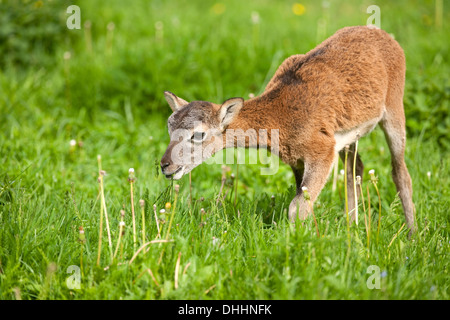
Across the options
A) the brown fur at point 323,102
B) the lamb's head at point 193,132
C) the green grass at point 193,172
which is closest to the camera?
the green grass at point 193,172

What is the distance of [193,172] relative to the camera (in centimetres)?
571

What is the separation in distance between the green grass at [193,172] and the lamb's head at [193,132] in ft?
0.60

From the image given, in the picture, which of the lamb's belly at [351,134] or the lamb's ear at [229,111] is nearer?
the lamb's ear at [229,111]

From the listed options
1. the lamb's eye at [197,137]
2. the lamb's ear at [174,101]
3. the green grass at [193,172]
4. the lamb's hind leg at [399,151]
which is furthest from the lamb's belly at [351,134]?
the lamb's ear at [174,101]

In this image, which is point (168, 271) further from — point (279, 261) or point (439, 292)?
point (439, 292)

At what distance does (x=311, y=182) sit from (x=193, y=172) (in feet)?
5.91

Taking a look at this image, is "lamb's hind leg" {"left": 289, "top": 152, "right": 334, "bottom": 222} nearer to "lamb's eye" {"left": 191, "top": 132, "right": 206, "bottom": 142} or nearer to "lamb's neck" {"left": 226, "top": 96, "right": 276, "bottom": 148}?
"lamb's neck" {"left": 226, "top": 96, "right": 276, "bottom": 148}

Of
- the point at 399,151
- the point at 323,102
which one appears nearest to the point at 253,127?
the point at 323,102

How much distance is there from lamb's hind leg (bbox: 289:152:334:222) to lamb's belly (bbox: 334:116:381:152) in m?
0.23

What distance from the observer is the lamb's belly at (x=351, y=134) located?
450cm

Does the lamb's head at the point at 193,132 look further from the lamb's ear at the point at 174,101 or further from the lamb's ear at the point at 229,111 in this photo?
the lamb's ear at the point at 174,101

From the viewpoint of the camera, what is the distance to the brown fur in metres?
4.27

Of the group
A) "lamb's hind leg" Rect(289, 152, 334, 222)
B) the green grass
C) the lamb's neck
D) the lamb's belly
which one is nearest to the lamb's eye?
the lamb's neck
